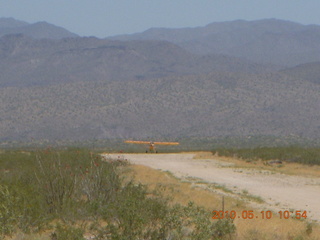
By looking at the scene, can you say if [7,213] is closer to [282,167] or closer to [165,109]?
[282,167]

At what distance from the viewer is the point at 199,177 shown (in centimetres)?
2784

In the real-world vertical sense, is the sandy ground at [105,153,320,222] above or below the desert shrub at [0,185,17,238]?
below

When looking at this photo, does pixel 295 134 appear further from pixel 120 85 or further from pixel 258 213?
pixel 258 213

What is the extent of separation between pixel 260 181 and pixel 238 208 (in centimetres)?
881

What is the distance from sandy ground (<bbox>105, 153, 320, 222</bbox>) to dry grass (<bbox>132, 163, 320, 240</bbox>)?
1.16 metres

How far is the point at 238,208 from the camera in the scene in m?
17.9

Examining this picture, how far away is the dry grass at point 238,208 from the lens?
12.9 meters

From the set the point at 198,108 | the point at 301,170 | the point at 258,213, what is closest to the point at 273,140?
the point at 198,108

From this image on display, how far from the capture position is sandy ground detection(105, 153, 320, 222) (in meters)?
19.6

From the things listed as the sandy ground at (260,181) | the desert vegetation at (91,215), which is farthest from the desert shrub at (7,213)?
the sandy ground at (260,181)
